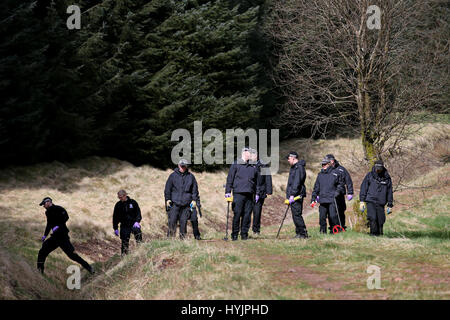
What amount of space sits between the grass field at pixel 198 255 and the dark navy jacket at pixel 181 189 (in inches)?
47.2

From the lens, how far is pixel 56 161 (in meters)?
21.4

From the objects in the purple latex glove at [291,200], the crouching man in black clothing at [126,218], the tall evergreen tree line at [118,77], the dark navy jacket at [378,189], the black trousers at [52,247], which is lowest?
the black trousers at [52,247]

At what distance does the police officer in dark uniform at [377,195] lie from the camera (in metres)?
13.6

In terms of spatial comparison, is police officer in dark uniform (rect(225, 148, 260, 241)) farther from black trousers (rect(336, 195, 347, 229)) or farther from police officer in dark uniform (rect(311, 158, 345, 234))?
black trousers (rect(336, 195, 347, 229))

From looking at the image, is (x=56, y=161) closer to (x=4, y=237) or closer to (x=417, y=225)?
(x=4, y=237)

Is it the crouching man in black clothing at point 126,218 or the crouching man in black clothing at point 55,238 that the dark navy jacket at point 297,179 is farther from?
the crouching man in black clothing at point 55,238

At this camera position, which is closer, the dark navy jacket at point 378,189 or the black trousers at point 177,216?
the black trousers at point 177,216

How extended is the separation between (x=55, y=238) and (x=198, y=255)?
4.58m

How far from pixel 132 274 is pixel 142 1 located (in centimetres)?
1929

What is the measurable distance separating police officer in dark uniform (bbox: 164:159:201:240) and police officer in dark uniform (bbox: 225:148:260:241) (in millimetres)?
1176

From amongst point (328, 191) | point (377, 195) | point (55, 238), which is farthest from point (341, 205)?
point (55, 238)

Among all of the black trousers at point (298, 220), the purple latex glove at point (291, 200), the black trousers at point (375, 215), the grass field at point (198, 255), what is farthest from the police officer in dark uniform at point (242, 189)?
the black trousers at point (375, 215)

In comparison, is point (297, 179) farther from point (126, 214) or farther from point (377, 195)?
point (126, 214)
